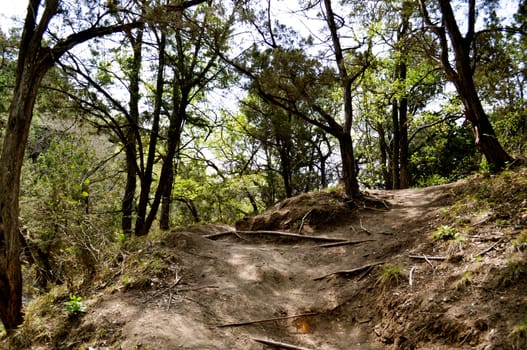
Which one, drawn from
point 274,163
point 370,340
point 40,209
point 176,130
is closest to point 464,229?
point 370,340

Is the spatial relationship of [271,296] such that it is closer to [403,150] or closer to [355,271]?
[355,271]

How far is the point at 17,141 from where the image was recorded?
5.16m

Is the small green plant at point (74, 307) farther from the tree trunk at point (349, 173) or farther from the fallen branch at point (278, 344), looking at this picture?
the tree trunk at point (349, 173)

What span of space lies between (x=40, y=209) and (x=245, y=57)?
18.4 feet

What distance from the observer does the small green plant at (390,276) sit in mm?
4512

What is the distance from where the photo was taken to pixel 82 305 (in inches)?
178

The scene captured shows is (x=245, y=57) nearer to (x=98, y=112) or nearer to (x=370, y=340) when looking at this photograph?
(x=98, y=112)

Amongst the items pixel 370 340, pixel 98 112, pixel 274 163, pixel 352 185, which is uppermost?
pixel 98 112

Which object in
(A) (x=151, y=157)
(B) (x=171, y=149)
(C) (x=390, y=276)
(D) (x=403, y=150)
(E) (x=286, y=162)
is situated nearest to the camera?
(C) (x=390, y=276)

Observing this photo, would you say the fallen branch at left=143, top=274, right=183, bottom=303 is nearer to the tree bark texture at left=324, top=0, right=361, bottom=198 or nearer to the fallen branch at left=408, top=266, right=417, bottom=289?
the fallen branch at left=408, top=266, right=417, bottom=289

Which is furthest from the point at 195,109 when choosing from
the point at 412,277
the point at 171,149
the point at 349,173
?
the point at 412,277

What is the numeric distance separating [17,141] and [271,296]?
14.4ft

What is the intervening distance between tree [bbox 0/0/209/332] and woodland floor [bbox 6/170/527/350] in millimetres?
1467

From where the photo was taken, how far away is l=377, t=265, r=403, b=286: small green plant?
4512 millimetres
